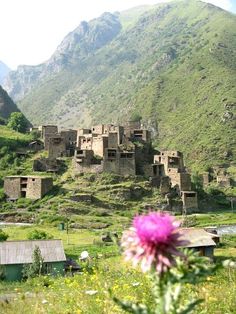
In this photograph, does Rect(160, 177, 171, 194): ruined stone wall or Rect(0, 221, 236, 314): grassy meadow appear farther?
Rect(160, 177, 171, 194): ruined stone wall

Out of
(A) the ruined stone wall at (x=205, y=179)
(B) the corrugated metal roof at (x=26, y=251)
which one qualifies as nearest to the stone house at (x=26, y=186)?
(B) the corrugated metal roof at (x=26, y=251)

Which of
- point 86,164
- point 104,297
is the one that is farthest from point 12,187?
point 104,297

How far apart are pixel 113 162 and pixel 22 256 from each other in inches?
1399

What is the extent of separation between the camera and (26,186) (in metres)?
64.4

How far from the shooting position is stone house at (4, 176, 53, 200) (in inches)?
2478

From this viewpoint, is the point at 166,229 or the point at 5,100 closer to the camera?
the point at 166,229

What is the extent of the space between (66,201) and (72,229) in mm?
6774

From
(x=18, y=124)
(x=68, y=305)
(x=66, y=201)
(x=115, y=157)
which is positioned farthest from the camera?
(x=18, y=124)

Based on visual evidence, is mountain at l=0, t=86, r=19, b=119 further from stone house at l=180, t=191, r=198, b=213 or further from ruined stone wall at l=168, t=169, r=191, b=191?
stone house at l=180, t=191, r=198, b=213

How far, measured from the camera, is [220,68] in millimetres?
150125

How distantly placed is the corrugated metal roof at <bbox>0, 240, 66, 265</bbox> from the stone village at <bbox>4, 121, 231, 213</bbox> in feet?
101

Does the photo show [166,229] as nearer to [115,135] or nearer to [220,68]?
[115,135]

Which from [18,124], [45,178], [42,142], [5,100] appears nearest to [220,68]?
[5,100]

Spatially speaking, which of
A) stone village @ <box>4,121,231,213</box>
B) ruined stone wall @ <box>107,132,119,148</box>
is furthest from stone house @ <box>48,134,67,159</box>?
ruined stone wall @ <box>107,132,119,148</box>
